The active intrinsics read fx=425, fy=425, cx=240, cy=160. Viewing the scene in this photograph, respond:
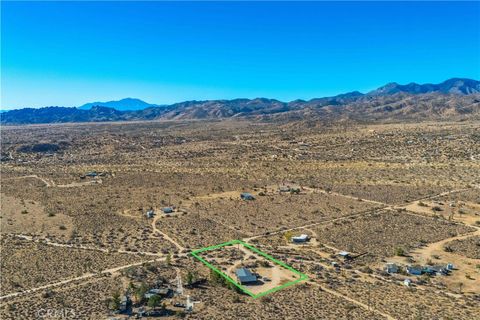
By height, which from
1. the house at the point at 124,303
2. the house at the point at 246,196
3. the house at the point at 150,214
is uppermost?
the house at the point at 246,196

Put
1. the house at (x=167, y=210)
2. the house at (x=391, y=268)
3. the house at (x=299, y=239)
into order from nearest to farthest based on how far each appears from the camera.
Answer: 1. the house at (x=391, y=268)
2. the house at (x=299, y=239)
3. the house at (x=167, y=210)

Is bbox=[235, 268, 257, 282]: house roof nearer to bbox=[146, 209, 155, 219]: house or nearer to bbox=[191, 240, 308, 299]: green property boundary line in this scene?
bbox=[191, 240, 308, 299]: green property boundary line

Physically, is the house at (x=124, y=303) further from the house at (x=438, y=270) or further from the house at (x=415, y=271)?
the house at (x=438, y=270)

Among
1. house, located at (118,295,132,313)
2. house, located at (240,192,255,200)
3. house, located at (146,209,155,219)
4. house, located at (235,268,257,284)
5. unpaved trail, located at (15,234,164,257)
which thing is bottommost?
house, located at (118,295,132,313)

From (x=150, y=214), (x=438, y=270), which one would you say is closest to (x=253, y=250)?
(x=438, y=270)

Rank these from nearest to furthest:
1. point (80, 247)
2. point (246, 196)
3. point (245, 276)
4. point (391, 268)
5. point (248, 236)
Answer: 1. point (245, 276)
2. point (391, 268)
3. point (80, 247)
4. point (248, 236)
5. point (246, 196)

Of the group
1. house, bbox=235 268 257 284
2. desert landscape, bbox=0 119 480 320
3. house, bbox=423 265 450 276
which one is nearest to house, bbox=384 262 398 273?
desert landscape, bbox=0 119 480 320

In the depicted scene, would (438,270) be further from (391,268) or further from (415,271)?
(391,268)

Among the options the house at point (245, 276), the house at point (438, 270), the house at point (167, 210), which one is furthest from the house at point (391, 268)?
the house at point (167, 210)

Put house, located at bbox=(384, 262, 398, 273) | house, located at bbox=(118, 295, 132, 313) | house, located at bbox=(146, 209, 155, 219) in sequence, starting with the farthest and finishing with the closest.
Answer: house, located at bbox=(146, 209, 155, 219) < house, located at bbox=(384, 262, 398, 273) < house, located at bbox=(118, 295, 132, 313)
